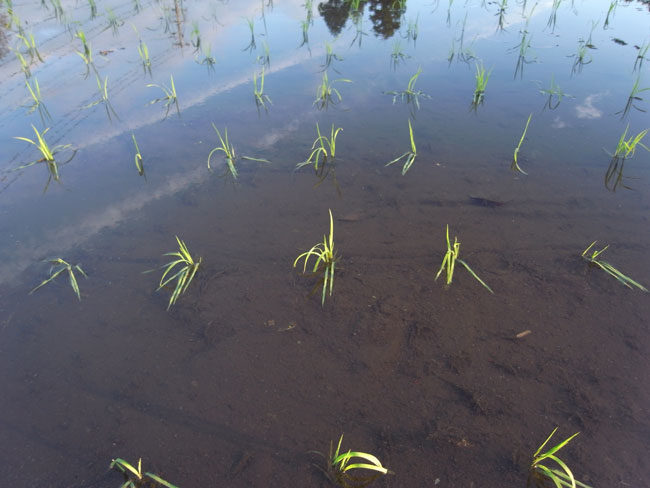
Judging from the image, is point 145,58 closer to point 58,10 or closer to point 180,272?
point 58,10

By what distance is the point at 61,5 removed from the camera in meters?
6.23

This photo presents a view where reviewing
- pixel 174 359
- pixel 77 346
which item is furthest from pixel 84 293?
pixel 174 359

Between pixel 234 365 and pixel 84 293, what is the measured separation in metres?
1.06

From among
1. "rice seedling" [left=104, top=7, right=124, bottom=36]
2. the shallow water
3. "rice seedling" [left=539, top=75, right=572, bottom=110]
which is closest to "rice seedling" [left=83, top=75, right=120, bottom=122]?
the shallow water

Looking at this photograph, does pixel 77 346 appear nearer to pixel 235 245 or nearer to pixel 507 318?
pixel 235 245

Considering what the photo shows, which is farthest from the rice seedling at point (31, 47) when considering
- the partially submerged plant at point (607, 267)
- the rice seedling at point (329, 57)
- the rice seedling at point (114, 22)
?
the partially submerged plant at point (607, 267)

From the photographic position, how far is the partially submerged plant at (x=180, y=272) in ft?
7.91

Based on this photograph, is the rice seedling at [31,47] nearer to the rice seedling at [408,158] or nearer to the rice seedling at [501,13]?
the rice seedling at [408,158]

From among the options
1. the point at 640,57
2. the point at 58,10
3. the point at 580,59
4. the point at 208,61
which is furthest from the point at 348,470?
the point at 58,10

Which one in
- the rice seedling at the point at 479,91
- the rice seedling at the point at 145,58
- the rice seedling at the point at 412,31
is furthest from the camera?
the rice seedling at the point at 412,31

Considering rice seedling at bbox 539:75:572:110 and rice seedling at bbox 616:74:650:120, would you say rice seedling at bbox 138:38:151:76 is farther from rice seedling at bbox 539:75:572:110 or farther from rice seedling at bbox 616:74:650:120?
rice seedling at bbox 616:74:650:120

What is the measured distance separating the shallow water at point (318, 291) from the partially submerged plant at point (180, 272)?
5cm

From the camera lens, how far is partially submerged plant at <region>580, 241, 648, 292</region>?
233 cm

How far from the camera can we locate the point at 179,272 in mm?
2459
